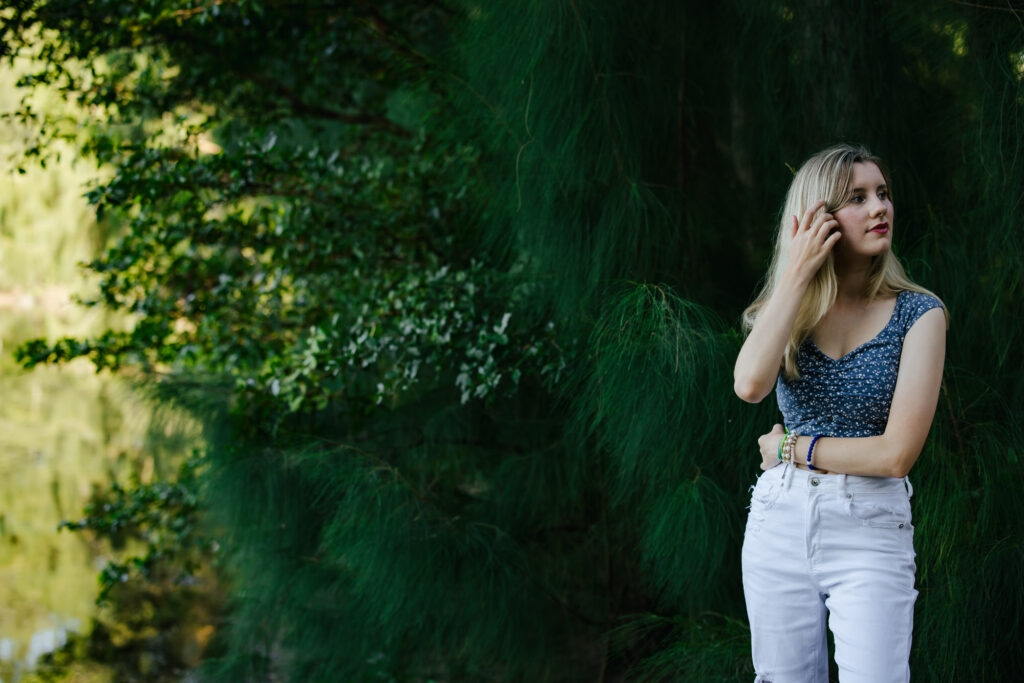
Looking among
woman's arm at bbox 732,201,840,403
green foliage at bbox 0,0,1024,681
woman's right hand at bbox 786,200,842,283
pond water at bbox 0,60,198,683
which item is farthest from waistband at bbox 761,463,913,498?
pond water at bbox 0,60,198,683

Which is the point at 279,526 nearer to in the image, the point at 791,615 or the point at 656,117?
the point at 656,117

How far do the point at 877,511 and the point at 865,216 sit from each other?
37cm

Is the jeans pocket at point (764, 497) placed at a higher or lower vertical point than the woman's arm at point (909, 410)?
lower

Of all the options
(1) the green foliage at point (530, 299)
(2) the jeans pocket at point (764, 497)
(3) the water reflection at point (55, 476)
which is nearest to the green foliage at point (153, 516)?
(1) the green foliage at point (530, 299)

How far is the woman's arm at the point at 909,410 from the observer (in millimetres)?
1060

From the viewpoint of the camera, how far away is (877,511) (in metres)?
1.08

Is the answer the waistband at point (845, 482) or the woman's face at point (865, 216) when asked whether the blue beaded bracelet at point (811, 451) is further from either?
the woman's face at point (865, 216)

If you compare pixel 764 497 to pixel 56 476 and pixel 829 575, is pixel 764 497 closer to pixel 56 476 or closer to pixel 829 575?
pixel 829 575

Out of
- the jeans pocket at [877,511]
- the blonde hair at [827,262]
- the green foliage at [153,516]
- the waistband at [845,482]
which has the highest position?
the blonde hair at [827,262]

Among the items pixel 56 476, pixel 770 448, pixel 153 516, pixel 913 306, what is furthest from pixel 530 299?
pixel 56 476

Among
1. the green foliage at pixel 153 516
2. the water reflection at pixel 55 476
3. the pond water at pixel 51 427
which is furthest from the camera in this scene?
the pond water at pixel 51 427

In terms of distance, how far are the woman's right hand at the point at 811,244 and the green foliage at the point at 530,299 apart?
496 mm

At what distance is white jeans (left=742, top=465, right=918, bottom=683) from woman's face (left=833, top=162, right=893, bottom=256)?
30cm

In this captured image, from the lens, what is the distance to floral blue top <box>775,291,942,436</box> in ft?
3.62
